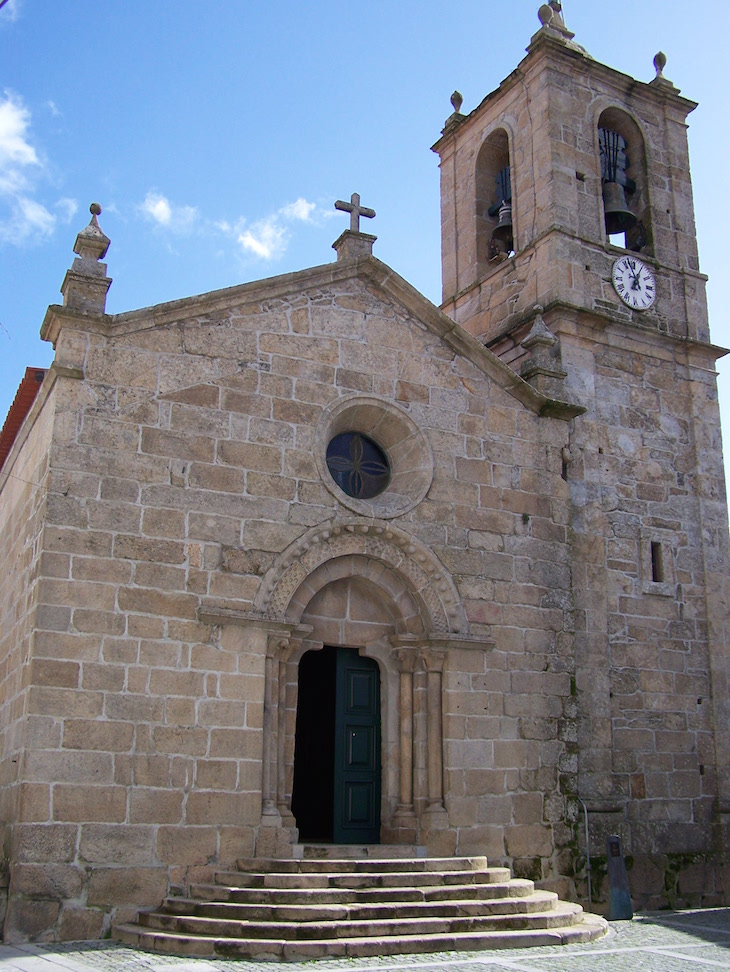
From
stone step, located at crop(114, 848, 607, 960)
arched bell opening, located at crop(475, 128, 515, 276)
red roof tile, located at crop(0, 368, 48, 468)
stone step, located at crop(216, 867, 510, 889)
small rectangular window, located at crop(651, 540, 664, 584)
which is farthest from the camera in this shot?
arched bell opening, located at crop(475, 128, 515, 276)

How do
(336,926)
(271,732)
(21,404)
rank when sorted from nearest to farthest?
(336,926) → (271,732) → (21,404)

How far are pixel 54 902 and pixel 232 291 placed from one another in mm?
6358

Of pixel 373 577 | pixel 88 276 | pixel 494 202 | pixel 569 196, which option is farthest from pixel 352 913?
pixel 494 202

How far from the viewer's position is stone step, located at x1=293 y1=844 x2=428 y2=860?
32.8 ft

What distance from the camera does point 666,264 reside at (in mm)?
15695

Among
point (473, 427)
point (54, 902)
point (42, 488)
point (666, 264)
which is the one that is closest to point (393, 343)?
point (473, 427)

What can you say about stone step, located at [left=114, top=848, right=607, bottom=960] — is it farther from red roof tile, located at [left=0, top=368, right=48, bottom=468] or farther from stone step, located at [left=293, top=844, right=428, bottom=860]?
red roof tile, located at [left=0, top=368, right=48, bottom=468]

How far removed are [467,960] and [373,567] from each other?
4.45 meters

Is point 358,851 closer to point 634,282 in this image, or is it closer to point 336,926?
point 336,926

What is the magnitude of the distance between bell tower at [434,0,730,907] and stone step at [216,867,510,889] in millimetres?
3087

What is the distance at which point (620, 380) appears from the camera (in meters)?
14.5

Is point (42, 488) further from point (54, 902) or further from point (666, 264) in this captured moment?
point (666, 264)

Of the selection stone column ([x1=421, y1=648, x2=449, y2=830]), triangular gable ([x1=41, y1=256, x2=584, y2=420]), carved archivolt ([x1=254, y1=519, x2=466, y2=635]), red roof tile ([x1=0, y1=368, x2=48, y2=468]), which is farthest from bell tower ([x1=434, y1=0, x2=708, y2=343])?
red roof tile ([x1=0, y1=368, x2=48, y2=468])

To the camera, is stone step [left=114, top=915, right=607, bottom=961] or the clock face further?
the clock face
